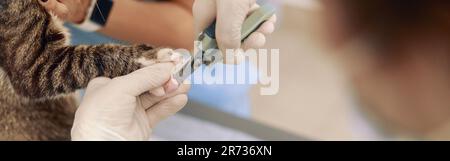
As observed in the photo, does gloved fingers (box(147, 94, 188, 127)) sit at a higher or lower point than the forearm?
lower

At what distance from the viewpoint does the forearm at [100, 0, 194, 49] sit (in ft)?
2.71

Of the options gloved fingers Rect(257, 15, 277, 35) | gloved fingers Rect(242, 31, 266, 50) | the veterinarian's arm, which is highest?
gloved fingers Rect(257, 15, 277, 35)

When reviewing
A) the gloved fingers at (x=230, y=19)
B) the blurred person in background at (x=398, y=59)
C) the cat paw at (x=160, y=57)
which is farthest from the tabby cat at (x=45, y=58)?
the blurred person in background at (x=398, y=59)

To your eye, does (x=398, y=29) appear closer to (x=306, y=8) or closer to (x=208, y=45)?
(x=306, y=8)

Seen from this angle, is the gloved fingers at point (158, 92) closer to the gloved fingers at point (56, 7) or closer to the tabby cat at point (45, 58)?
the tabby cat at point (45, 58)

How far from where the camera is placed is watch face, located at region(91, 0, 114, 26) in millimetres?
808

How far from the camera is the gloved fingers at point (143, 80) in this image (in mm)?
779

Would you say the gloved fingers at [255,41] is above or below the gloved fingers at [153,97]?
above

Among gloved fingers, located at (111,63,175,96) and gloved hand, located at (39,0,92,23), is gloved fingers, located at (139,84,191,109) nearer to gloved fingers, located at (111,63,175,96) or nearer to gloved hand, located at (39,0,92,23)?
gloved fingers, located at (111,63,175,96)

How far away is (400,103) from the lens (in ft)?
2.86

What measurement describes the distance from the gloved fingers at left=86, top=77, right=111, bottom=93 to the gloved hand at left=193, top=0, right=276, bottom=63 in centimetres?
19

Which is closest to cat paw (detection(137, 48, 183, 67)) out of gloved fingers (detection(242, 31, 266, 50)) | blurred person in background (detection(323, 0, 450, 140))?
gloved fingers (detection(242, 31, 266, 50))

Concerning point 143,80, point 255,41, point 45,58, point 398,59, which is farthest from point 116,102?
point 398,59

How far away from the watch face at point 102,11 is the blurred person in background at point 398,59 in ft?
1.33
